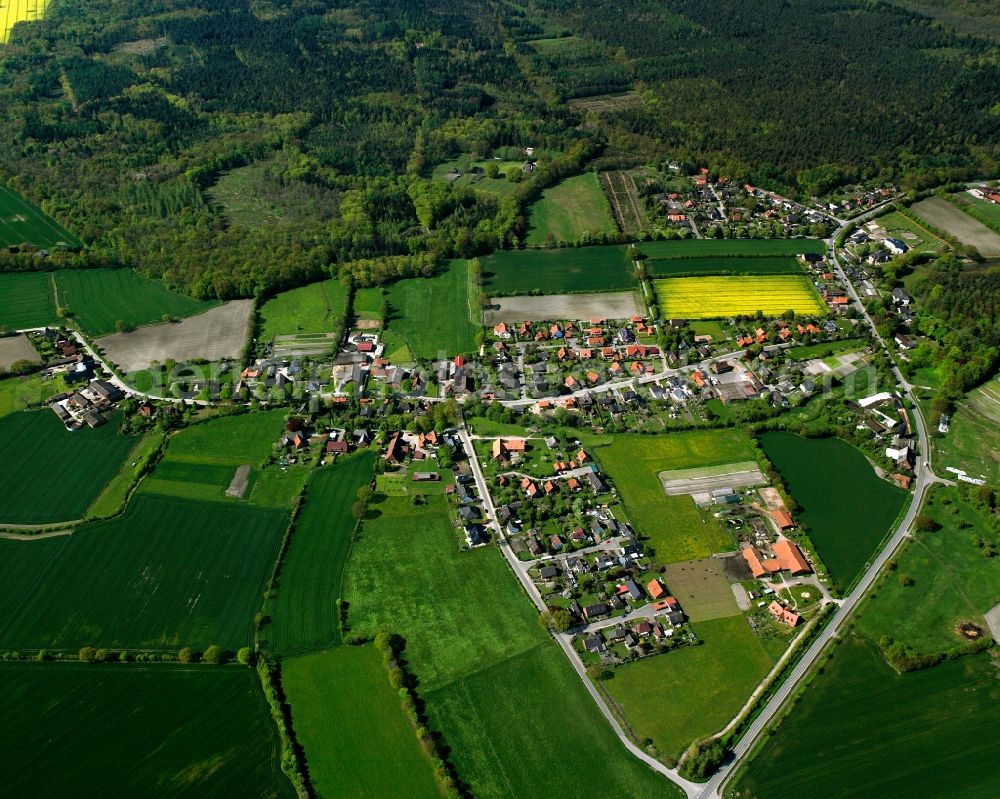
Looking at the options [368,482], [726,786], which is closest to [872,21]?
[368,482]

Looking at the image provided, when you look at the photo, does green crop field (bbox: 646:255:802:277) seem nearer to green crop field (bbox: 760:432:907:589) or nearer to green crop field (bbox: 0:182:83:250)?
green crop field (bbox: 760:432:907:589)

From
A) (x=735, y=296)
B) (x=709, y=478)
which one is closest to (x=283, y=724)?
(x=709, y=478)

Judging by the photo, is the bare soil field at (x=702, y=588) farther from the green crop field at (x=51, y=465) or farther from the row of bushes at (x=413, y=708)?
the green crop field at (x=51, y=465)

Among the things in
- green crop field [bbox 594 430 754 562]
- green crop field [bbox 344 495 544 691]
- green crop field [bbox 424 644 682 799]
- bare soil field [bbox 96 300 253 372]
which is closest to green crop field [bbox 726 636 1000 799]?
green crop field [bbox 424 644 682 799]

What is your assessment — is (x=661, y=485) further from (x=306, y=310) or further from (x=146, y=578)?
(x=306, y=310)

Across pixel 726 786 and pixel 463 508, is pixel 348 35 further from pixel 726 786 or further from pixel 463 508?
pixel 726 786

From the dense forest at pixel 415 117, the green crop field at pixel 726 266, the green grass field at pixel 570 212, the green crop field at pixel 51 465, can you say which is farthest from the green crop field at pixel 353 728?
the green grass field at pixel 570 212

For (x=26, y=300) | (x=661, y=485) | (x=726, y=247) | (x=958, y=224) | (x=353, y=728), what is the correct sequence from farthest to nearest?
(x=958, y=224) → (x=726, y=247) → (x=26, y=300) → (x=661, y=485) → (x=353, y=728)
